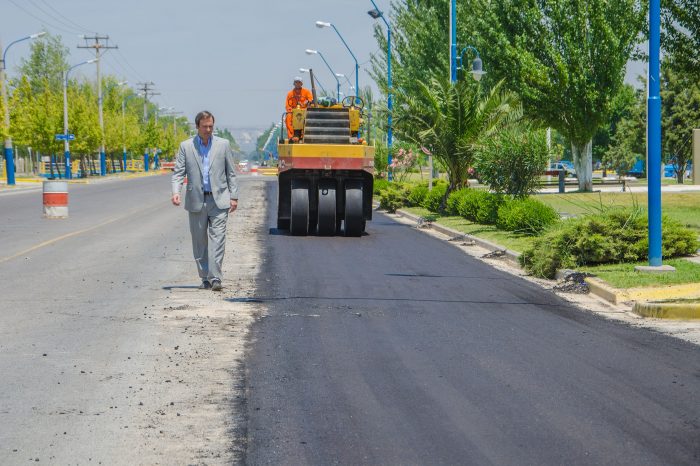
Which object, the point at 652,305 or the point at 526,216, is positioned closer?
the point at 652,305

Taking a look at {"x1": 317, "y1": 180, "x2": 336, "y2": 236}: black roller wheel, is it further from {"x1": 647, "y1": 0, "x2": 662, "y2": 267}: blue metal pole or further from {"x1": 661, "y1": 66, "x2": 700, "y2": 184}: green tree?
{"x1": 661, "y1": 66, "x2": 700, "y2": 184}: green tree

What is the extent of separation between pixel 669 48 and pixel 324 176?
9.01m

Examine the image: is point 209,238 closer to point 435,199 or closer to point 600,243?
point 600,243

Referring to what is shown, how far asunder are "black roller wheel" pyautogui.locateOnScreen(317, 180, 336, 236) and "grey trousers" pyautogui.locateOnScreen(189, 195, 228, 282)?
9431 mm

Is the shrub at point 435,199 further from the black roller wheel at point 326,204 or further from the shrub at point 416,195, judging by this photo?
the black roller wheel at point 326,204

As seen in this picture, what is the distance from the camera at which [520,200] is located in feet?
74.7

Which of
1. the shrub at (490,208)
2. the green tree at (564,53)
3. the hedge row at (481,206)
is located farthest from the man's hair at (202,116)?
the green tree at (564,53)

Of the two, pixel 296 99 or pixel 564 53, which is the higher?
pixel 564 53

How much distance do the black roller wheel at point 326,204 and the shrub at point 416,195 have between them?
10922mm

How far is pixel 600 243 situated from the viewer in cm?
1520

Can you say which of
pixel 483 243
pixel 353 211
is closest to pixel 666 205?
pixel 483 243

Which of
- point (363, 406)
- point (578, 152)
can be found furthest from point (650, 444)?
point (578, 152)

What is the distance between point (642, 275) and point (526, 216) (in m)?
7.32

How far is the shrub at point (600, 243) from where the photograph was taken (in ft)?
49.9
